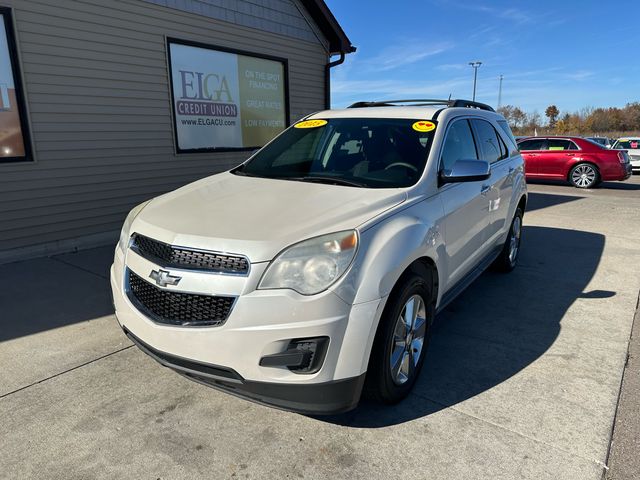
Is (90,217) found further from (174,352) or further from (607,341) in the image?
(607,341)

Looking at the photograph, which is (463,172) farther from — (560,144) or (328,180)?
(560,144)

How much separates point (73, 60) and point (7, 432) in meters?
4.97

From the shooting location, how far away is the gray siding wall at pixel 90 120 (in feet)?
18.3

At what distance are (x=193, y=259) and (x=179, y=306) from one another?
0.25 metres

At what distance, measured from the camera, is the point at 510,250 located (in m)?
5.21

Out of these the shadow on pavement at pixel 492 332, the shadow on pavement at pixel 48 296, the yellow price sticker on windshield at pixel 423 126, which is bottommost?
the shadow on pavement at pixel 492 332

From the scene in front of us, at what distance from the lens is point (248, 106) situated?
8.45m

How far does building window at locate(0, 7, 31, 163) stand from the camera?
529 centimetres

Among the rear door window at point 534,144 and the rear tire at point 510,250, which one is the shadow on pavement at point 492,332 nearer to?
the rear tire at point 510,250

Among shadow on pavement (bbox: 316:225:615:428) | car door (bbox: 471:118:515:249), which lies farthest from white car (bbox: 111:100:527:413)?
car door (bbox: 471:118:515:249)

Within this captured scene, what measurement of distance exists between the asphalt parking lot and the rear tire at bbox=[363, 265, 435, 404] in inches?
7.1

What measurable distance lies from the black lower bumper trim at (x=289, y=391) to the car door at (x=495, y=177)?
239 centimetres

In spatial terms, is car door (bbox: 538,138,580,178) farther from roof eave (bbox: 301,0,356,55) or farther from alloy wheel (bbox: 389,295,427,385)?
alloy wheel (bbox: 389,295,427,385)

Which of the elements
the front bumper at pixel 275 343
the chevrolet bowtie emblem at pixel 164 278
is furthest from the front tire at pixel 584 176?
the chevrolet bowtie emblem at pixel 164 278
